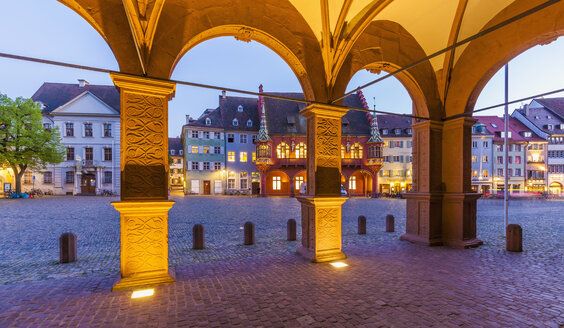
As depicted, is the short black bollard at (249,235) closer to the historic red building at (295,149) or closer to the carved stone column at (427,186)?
the carved stone column at (427,186)

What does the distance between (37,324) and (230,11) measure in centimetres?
550

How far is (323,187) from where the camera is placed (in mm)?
5535

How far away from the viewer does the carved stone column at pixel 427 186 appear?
684cm

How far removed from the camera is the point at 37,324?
118 inches

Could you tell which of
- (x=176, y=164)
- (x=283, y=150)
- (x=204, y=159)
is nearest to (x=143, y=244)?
(x=283, y=150)

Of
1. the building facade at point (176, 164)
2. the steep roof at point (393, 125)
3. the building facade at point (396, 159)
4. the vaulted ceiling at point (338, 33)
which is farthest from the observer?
the building facade at point (176, 164)

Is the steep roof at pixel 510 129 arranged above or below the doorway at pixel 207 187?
above

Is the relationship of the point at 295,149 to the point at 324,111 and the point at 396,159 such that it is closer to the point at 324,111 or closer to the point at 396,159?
the point at 396,159

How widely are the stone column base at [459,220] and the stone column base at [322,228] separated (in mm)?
3464

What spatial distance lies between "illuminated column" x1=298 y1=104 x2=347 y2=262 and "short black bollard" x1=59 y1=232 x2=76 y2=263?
5.30 meters

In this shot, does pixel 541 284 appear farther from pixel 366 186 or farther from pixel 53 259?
pixel 366 186

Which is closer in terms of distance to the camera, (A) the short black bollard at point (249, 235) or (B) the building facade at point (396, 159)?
(A) the short black bollard at point (249, 235)

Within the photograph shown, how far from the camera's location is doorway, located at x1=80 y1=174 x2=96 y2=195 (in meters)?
29.5

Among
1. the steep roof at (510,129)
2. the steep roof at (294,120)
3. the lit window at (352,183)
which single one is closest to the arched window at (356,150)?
the steep roof at (294,120)
